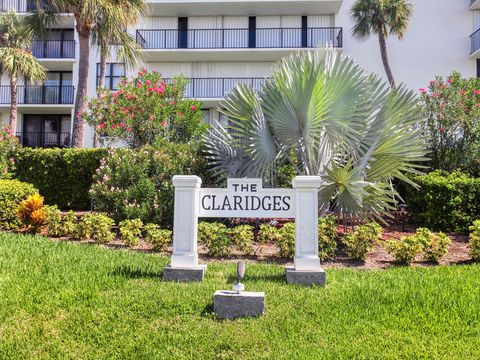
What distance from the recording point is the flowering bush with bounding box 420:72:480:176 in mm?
12062

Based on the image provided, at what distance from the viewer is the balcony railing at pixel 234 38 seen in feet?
75.0

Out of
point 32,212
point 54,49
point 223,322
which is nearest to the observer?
point 223,322

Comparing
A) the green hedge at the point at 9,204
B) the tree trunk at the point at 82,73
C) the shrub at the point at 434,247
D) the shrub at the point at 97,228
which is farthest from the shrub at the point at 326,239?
the tree trunk at the point at 82,73

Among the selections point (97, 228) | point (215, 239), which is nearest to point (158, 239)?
point (215, 239)

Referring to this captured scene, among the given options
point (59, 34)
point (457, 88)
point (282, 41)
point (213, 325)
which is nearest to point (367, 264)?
point (213, 325)

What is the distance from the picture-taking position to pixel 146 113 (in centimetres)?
1112

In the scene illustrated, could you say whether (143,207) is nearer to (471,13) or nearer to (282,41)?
(282,41)

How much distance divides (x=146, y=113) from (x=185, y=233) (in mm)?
6625

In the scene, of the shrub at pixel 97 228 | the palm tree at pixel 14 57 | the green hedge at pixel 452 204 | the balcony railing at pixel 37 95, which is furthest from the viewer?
the balcony railing at pixel 37 95

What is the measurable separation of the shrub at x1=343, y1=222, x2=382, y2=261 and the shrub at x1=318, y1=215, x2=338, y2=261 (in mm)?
220

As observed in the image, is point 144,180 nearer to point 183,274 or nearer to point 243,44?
point 183,274

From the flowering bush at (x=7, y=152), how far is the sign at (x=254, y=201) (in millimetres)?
8781

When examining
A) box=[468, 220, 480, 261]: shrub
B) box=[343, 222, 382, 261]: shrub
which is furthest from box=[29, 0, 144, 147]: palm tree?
box=[468, 220, 480, 261]: shrub

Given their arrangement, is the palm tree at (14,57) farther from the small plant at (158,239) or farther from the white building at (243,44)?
the small plant at (158,239)
